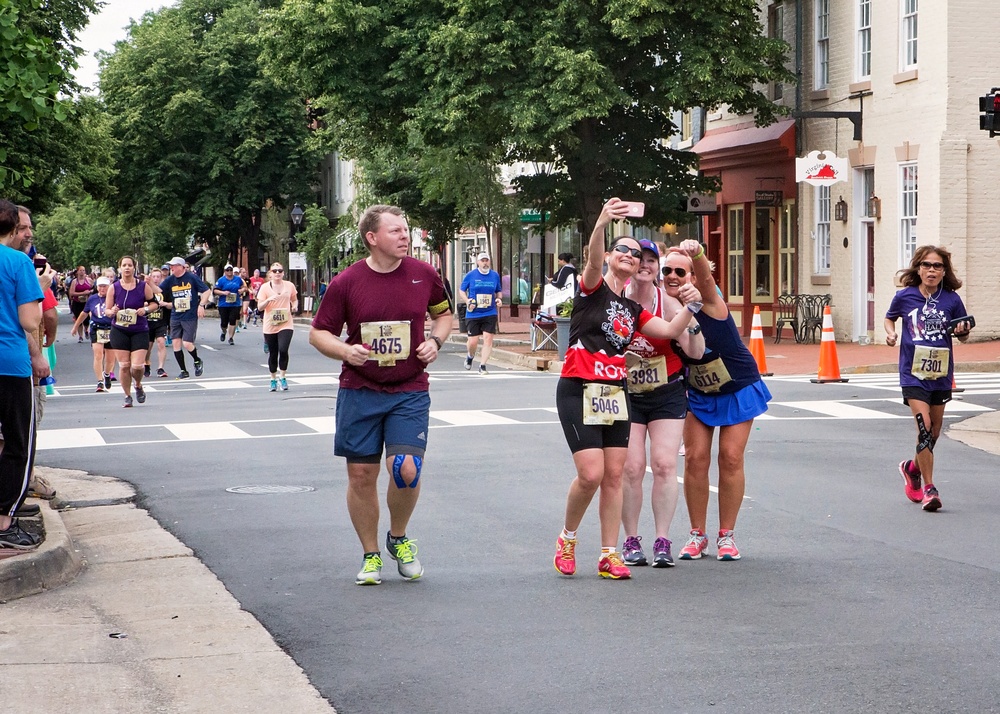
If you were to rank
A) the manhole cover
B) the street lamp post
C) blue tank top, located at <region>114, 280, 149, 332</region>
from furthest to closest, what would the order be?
the street lamp post → blue tank top, located at <region>114, 280, 149, 332</region> → the manhole cover

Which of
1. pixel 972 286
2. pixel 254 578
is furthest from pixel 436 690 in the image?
pixel 972 286

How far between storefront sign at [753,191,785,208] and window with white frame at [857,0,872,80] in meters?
3.87

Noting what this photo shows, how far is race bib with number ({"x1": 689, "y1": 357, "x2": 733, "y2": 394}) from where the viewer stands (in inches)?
311

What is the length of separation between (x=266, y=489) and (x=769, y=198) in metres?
22.9

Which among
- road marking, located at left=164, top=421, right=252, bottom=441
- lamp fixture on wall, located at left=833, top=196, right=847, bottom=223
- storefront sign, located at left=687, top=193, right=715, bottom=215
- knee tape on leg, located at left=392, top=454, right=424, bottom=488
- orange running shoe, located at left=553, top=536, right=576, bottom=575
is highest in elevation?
storefront sign, located at left=687, top=193, right=715, bottom=215

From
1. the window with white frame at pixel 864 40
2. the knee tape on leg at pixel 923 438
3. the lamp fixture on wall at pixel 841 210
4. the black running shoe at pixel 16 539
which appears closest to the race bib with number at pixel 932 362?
the knee tape on leg at pixel 923 438

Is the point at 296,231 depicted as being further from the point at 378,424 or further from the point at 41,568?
the point at 378,424

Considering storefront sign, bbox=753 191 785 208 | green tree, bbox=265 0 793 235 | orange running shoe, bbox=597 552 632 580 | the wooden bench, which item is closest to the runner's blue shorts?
orange running shoe, bbox=597 552 632 580

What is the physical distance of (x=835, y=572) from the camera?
7688 mm

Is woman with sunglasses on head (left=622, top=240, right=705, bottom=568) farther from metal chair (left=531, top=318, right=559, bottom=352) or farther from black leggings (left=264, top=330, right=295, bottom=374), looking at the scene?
metal chair (left=531, top=318, right=559, bottom=352)

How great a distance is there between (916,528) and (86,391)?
15.8m

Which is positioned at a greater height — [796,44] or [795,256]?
[796,44]

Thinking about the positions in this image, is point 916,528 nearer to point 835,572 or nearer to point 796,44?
point 835,572

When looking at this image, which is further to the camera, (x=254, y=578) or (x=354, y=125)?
(x=354, y=125)
